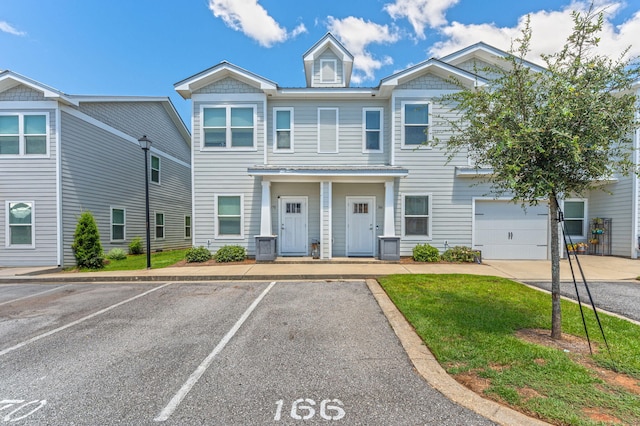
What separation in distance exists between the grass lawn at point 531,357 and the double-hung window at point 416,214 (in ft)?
17.4

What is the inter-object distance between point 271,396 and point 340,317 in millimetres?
2315

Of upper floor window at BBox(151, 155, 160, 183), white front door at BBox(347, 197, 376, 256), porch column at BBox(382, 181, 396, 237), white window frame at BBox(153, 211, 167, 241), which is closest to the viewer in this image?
porch column at BBox(382, 181, 396, 237)

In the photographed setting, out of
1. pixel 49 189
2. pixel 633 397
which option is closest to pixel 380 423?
pixel 633 397

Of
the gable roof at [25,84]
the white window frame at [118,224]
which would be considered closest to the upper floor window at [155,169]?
the white window frame at [118,224]

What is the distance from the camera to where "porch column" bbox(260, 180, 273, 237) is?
408 inches

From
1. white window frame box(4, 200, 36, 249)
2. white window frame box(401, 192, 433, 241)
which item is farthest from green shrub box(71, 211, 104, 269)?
white window frame box(401, 192, 433, 241)

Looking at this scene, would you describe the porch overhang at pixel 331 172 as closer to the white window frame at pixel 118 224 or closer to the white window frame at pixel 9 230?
the white window frame at pixel 118 224

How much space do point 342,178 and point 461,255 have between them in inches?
205

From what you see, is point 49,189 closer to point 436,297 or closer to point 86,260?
point 86,260

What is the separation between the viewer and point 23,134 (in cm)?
1005

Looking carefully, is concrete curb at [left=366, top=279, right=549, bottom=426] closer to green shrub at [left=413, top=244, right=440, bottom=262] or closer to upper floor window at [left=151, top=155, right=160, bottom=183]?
green shrub at [left=413, top=244, right=440, bottom=262]

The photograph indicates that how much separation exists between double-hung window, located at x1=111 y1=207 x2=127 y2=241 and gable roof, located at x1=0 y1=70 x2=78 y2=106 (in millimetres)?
4920

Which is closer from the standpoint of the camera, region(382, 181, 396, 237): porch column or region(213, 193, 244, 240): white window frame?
region(382, 181, 396, 237): porch column

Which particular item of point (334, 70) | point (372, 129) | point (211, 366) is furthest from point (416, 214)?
point (211, 366)
